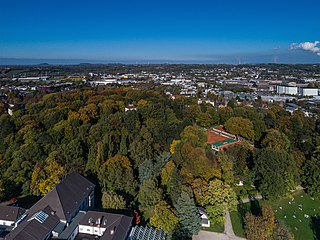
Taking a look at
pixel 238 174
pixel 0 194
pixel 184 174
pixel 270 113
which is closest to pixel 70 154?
pixel 0 194

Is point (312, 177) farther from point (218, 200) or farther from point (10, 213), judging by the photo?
point (10, 213)

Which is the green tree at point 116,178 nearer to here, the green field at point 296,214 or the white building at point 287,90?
the green field at point 296,214

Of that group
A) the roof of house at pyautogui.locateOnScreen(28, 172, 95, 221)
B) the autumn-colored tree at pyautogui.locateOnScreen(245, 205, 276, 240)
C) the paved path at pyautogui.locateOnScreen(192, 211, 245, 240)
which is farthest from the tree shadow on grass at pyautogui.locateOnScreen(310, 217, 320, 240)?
the roof of house at pyautogui.locateOnScreen(28, 172, 95, 221)

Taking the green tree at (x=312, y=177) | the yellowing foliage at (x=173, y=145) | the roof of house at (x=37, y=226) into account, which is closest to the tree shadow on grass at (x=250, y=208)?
the green tree at (x=312, y=177)

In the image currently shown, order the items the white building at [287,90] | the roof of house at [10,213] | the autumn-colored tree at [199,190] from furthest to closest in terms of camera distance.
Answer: the white building at [287,90]
the autumn-colored tree at [199,190]
the roof of house at [10,213]

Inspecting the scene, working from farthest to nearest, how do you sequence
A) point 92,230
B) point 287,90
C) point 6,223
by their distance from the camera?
point 287,90
point 6,223
point 92,230

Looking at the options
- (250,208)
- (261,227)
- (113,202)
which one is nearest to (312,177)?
(250,208)

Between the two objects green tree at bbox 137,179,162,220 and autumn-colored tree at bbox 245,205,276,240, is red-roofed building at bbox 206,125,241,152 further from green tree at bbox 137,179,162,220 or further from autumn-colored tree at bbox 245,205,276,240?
autumn-colored tree at bbox 245,205,276,240
